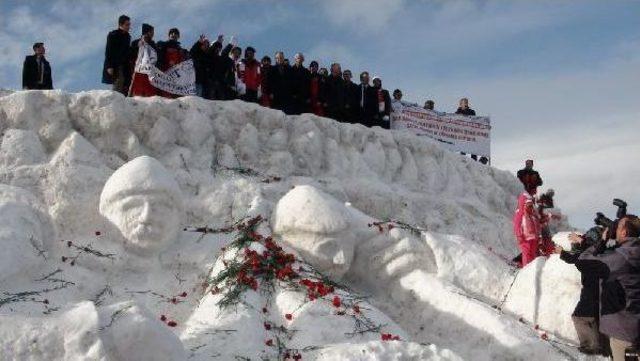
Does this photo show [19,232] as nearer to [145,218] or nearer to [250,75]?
[145,218]

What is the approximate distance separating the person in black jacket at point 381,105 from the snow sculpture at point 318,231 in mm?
5085

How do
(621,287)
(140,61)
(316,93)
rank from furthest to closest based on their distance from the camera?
(316,93) < (140,61) < (621,287)

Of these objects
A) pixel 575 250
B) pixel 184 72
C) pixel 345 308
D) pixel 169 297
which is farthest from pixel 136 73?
pixel 575 250

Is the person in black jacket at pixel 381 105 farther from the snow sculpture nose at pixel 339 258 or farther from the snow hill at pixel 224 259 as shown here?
the snow sculpture nose at pixel 339 258

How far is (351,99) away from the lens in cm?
1166

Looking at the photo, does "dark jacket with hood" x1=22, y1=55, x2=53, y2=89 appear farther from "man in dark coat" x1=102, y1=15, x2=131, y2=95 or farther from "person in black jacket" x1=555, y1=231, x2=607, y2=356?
"person in black jacket" x1=555, y1=231, x2=607, y2=356

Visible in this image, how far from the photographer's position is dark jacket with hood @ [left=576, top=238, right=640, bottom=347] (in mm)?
5340

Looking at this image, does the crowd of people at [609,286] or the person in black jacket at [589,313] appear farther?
the person in black jacket at [589,313]

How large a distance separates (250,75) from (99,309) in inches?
253

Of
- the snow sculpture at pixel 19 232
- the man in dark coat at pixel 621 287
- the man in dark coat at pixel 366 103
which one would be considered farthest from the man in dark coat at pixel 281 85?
the man in dark coat at pixel 621 287

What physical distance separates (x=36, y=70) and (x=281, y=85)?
364 cm

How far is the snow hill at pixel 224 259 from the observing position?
17.3 ft

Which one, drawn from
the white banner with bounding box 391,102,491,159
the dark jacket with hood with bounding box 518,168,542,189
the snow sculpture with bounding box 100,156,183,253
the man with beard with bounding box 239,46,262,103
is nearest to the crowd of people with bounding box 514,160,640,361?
the snow sculpture with bounding box 100,156,183,253

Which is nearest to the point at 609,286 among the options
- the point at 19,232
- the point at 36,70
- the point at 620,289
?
the point at 620,289
